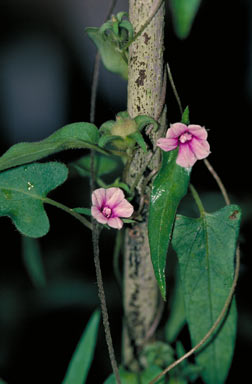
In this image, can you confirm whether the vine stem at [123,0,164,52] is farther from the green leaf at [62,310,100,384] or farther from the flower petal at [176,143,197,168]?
the green leaf at [62,310,100,384]

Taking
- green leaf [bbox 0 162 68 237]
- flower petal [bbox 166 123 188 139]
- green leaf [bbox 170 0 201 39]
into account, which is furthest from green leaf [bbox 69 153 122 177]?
green leaf [bbox 170 0 201 39]

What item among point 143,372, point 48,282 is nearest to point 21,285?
point 48,282

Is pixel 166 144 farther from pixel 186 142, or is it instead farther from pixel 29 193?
pixel 29 193

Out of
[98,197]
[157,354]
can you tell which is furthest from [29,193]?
[157,354]

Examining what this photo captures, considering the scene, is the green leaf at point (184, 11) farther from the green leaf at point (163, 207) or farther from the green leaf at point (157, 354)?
the green leaf at point (157, 354)

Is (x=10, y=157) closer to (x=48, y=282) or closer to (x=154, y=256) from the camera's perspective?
→ (x=154, y=256)

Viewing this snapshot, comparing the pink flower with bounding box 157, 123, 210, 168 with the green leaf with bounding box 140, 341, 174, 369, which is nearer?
the pink flower with bounding box 157, 123, 210, 168
